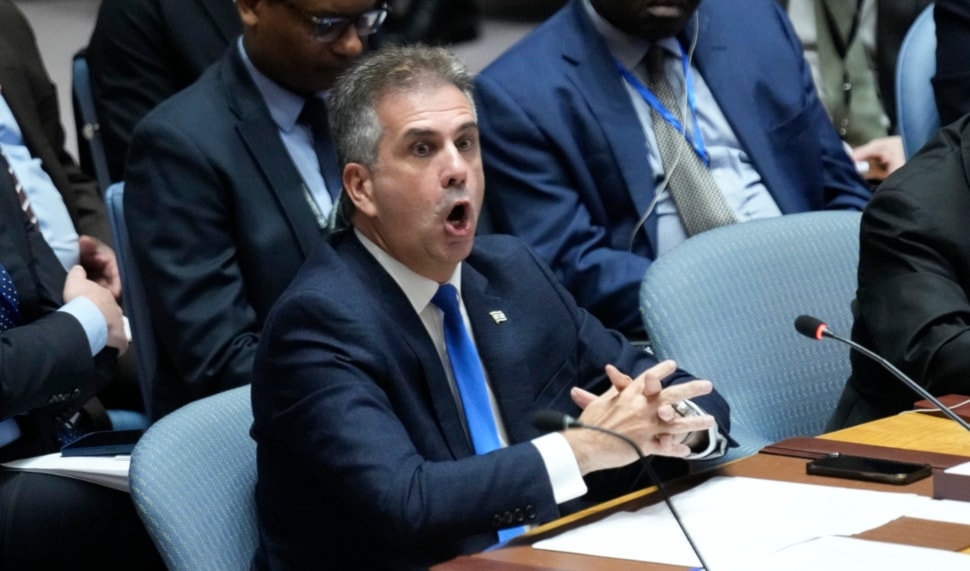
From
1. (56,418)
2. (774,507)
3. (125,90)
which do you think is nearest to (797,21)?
(125,90)

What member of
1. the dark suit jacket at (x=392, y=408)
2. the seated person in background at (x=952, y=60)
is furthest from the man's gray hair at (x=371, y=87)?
the seated person in background at (x=952, y=60)

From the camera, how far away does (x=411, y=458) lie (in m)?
2.29

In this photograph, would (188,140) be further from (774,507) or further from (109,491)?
(774,507)

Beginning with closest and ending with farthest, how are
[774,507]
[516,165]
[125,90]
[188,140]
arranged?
1. [774,507]
2. [188,140]
3. [516,165]
4. [125,90]

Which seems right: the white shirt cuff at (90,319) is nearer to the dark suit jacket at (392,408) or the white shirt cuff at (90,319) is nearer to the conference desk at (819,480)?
the dark suit jacket at (392,408)

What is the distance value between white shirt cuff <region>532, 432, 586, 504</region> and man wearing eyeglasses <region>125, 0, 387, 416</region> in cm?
129

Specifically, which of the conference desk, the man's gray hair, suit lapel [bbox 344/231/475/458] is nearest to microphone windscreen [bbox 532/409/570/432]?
the conference desk

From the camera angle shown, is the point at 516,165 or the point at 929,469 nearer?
the point at 929,469


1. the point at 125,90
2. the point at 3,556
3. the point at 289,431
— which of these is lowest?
the point at 3,556

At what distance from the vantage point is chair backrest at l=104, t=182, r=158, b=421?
3652 millimetres

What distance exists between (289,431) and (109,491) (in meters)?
1.12

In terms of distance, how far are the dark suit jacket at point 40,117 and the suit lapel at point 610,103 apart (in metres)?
1.30

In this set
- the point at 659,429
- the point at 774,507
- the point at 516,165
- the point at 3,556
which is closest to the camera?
the point at 774,507

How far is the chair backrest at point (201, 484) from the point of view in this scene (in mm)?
2365
